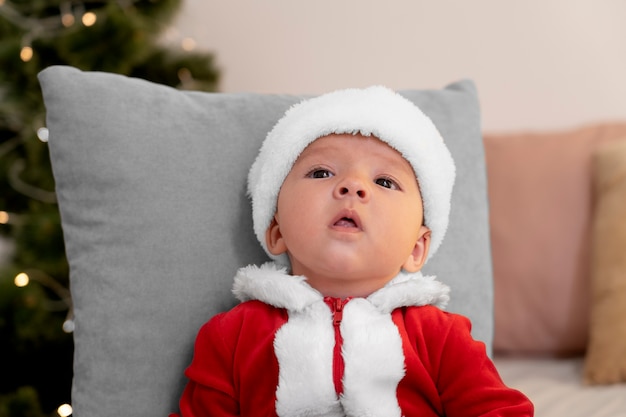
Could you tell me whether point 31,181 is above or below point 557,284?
above

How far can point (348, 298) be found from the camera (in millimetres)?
1074

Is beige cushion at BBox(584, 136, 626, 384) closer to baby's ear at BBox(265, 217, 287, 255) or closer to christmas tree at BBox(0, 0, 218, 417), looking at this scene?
baby's ear at BBox(265, 217, 287, 255)

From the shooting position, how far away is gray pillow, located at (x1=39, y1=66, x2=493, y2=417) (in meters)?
1.13

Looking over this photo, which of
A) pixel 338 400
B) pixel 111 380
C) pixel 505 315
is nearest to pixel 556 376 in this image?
pixel 505 315

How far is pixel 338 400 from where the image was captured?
101 centimetres

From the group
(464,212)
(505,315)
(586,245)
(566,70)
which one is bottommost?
(505,315)

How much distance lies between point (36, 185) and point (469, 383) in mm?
1473

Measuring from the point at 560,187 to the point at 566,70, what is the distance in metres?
0.48

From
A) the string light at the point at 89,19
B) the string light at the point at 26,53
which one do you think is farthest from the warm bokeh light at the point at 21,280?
the string light at the point at 89,19

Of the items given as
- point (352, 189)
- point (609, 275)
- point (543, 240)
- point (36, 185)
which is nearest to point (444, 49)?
point (543, 240)

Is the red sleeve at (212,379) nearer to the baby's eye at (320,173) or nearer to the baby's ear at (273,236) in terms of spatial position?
the baby's ear at (273,236)

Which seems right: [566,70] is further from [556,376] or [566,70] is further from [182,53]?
[182,53]

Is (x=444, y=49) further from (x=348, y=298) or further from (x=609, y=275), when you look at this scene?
(x=348, y=298)

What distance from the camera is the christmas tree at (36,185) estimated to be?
1.94 metres
